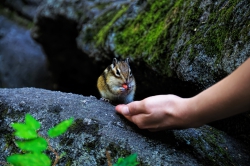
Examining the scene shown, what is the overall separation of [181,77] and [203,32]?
375mm

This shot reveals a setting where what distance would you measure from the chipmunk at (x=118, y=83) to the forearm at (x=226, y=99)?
130 cm

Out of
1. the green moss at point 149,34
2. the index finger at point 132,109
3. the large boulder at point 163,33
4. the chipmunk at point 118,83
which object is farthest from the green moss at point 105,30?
the index finger at point 132,109

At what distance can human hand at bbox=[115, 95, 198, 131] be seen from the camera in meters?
1.72

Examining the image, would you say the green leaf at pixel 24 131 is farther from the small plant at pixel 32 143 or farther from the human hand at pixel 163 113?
the human hand at pixel 163 113

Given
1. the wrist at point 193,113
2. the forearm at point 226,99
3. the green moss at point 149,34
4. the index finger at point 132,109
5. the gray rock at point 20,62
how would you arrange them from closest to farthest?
1. the forearm at point 226,99
2. the wrist at point 193,113
3. the index finger at point 132,109
4. the green moss at point 149,34
5. the gray rock at point 20,62

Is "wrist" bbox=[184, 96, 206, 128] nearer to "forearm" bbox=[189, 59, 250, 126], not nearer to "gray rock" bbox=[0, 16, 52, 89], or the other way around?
"forearm" bbox=[189, 59, 250, 126]

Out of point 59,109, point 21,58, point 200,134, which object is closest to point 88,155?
point 59,109

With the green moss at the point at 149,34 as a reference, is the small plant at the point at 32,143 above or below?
below

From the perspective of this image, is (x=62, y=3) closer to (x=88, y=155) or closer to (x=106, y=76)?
(x=106, y=76)

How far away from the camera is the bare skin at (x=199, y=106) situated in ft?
4.79

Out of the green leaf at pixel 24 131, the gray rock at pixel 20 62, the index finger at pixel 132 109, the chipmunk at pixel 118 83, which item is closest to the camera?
the green leaf at pixel 24 131

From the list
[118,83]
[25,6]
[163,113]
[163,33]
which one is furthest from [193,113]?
[25,6]

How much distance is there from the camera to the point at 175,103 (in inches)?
68.9

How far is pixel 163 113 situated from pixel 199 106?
8.8 inches
